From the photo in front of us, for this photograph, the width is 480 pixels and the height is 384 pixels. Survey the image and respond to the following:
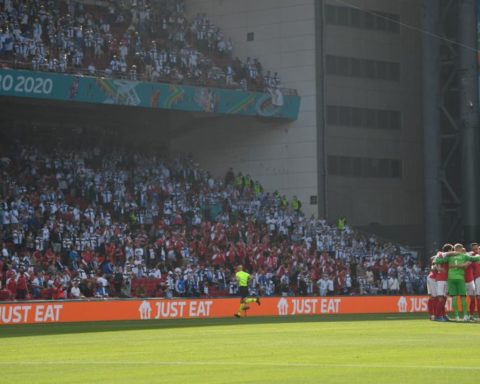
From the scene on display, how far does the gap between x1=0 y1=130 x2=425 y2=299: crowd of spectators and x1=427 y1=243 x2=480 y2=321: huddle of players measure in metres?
14.6

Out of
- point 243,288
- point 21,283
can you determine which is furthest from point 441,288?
point 21,283

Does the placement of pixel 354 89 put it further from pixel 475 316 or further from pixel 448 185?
pixel 475 316

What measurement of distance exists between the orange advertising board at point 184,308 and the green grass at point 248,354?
5780mm

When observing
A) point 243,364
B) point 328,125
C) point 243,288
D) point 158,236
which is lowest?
point 243,288

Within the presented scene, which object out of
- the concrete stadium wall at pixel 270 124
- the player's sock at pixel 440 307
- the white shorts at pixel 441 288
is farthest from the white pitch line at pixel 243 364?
the concrete stadium wall at pixel 270 124

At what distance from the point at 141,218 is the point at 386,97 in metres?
21.1

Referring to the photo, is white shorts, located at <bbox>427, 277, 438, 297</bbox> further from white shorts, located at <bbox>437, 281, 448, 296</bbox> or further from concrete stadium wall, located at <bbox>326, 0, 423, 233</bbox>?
concrete stadium wall, located at <bbox>326, 0, 423, 233</bbox>

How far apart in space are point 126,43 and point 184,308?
1840cm

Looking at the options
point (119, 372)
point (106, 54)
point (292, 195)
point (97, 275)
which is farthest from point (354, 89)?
point (119, 372)

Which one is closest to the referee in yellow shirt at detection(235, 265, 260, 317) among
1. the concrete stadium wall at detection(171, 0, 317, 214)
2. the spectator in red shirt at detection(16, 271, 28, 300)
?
the spectator in red shirt at detection(16, 271, 28, 300)

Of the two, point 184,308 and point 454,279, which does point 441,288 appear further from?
point 184,308

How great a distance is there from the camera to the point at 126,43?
5516 centimetres

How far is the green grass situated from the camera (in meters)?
16.1

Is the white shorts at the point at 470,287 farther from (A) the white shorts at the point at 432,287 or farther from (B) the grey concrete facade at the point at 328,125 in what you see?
(B) the grey concrete facade at the point at 328,125
